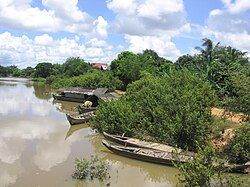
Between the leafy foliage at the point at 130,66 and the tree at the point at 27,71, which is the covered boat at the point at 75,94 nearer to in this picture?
the leafy foliage at the point at 130,66

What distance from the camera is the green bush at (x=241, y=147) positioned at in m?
16.3

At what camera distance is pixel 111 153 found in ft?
66.1

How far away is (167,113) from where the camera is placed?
21.2 metres

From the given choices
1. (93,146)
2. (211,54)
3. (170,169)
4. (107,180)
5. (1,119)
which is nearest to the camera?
(107,180)

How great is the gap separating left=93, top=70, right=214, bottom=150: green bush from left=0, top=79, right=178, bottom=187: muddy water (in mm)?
2112

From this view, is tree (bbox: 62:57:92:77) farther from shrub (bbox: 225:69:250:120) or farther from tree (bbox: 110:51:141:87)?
shrub (bbox: 225:69:250:120)

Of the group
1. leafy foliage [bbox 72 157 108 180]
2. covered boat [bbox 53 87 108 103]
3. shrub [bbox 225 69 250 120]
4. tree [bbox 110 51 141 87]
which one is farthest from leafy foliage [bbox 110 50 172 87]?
leafy foliage [bbox 72 157 108 180]

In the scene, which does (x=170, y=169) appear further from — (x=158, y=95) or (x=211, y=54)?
(x=211, y=54)

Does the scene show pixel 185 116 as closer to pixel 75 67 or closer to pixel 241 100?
pixel 241 100

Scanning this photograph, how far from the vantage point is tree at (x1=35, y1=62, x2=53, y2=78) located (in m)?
112

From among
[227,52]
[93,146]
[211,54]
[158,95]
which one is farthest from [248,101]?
[227,52]

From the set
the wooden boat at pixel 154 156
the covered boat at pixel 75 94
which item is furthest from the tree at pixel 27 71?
the wooden boat at pixel 154 156

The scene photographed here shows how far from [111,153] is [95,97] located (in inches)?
845

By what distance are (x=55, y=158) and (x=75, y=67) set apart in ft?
226
